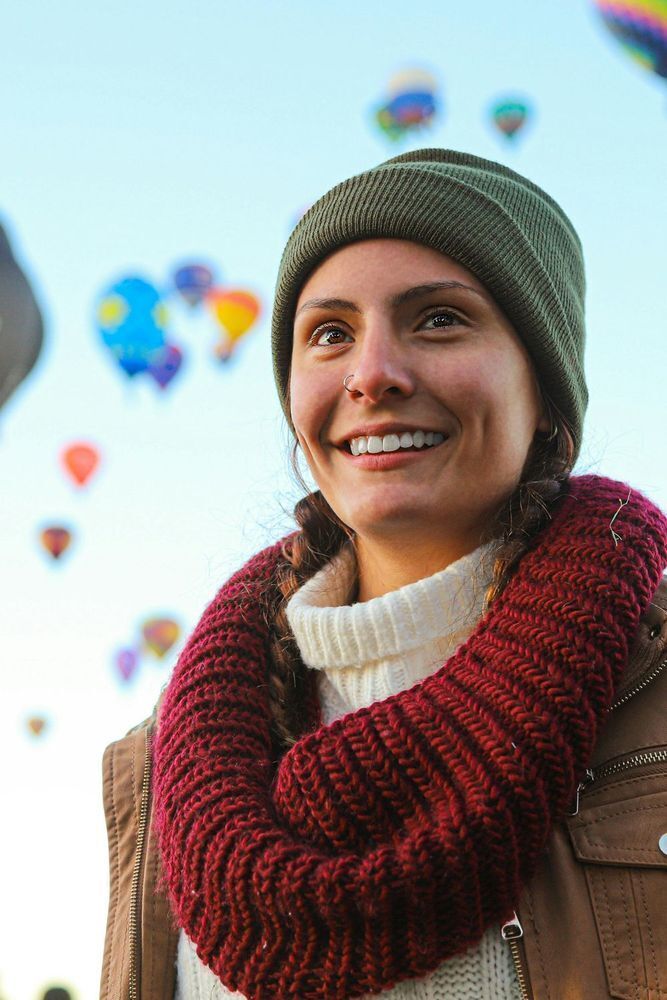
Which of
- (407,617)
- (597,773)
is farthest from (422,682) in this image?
(597,773)

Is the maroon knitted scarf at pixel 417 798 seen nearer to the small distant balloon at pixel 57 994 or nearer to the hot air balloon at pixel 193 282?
the small distant balloon at pixel 57 994

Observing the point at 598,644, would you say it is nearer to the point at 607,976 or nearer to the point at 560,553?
the point at 560,553

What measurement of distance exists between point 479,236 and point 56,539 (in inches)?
629

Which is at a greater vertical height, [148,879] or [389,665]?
[389,665]

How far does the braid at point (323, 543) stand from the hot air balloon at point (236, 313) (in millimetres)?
11743

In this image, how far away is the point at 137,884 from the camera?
2.57 m

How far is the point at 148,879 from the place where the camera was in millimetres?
2566

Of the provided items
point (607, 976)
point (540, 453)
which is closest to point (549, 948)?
point (607, 976)

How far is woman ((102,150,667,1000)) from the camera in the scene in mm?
1979

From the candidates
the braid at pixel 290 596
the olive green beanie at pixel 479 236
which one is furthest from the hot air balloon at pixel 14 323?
the olive green beanie at pixel 479 236

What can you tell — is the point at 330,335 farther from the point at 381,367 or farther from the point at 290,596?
the point at 290,596

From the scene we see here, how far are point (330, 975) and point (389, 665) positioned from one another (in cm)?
66

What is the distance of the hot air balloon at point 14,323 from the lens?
Result: 9383mm

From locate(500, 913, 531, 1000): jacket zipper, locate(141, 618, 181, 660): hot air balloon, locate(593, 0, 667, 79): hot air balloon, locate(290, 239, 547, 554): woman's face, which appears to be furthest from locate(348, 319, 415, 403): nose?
locate(141, 618, 181, 660): hot air balloon
